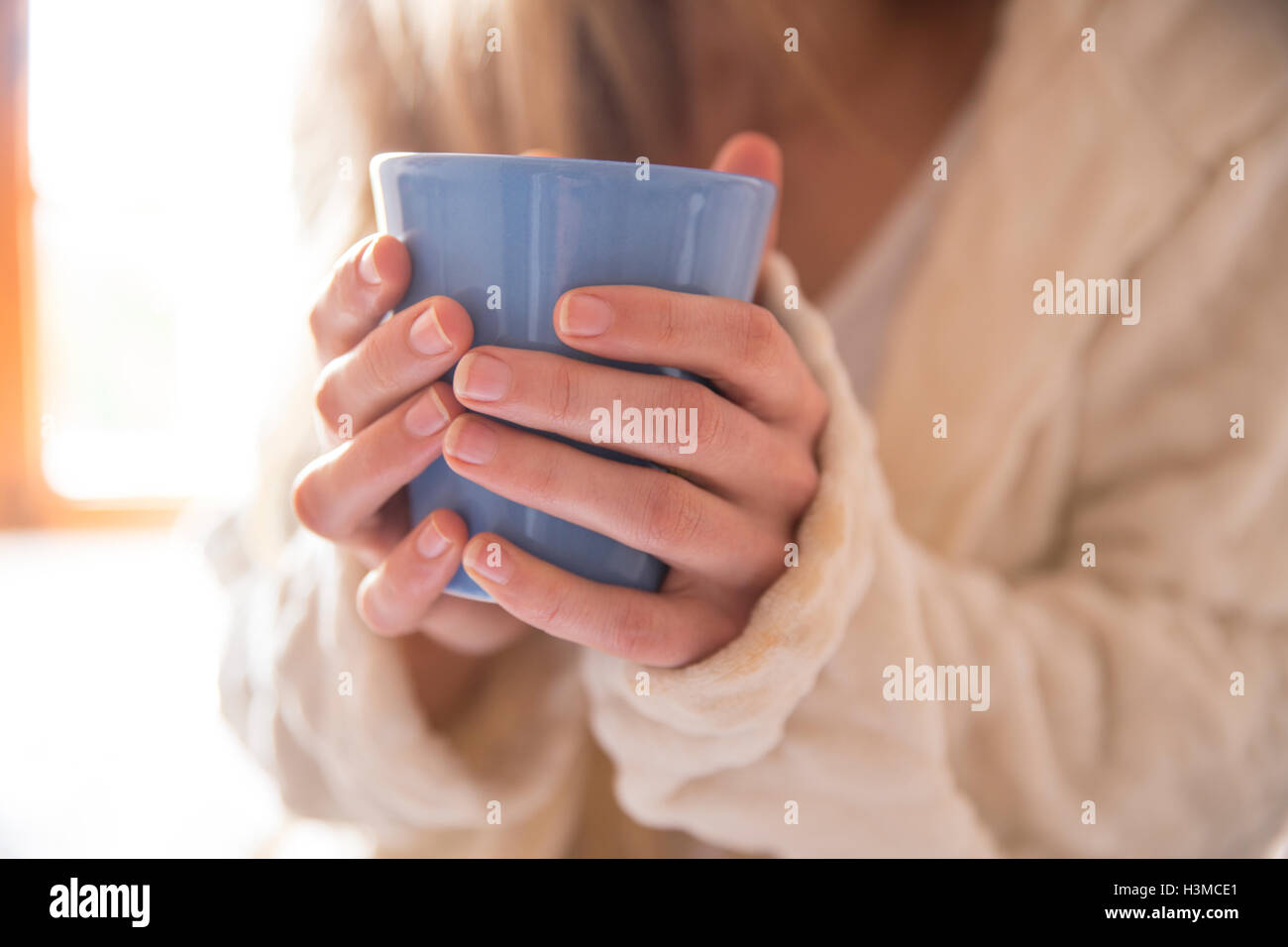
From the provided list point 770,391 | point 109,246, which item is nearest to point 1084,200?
point 770,391

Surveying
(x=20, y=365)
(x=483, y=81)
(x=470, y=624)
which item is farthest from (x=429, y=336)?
(x=20, y=365)

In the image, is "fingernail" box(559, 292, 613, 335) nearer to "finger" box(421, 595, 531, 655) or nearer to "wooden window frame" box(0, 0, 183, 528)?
"finger" box(421, 595, 531, 655)

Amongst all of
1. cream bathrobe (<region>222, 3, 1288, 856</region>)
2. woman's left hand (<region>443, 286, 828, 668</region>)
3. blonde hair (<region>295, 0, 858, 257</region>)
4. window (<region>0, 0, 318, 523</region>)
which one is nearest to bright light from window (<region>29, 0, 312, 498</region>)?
window (<region>0, 0, 318, 523</region>)

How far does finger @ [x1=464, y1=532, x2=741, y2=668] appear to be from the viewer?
34cm

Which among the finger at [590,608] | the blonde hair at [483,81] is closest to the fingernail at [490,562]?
the finger at [590,608]

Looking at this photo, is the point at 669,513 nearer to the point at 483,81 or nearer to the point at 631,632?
the point at 631,632

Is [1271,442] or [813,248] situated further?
[813,248]

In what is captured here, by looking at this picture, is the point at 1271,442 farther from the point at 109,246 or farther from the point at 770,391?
the point at 109,246

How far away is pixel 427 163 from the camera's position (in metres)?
0.32

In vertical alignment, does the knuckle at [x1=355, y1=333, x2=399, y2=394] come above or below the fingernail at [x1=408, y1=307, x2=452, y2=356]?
below

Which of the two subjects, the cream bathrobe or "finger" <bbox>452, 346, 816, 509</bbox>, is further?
the cream bathrobe

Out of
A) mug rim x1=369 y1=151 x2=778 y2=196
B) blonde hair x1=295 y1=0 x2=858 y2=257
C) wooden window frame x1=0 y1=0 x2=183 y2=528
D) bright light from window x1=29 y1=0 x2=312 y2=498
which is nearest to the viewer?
mug rim x1=369 y1=151 x2=778 y2=196

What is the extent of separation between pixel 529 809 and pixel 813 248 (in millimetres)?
569

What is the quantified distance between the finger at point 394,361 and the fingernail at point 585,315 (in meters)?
0.05
